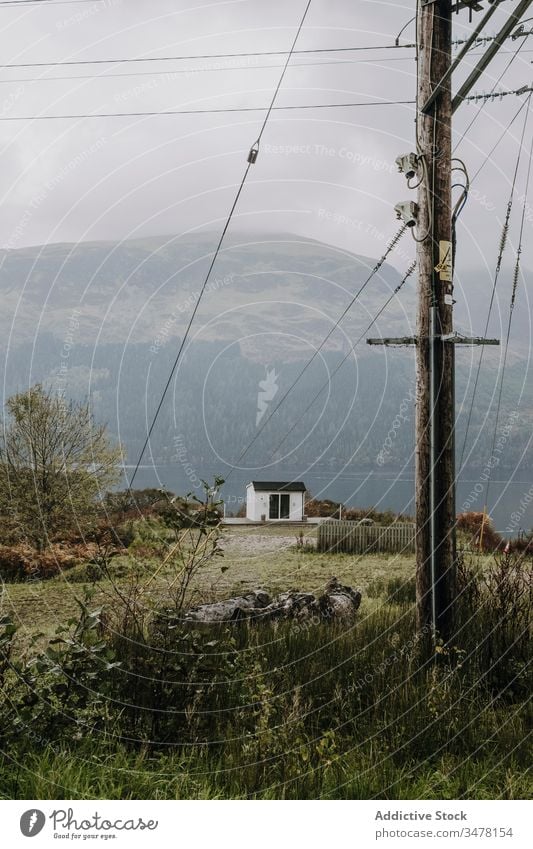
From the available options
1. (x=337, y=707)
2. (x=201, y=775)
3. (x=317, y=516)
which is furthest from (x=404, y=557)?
(x=201, y=775)

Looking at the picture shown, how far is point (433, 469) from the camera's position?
5.16 m

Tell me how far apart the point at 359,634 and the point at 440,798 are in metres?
1.57

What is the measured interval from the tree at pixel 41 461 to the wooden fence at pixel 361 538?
4.44m

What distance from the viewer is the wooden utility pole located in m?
5.21

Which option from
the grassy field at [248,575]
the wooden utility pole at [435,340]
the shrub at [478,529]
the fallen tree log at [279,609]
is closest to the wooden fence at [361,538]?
the grassy field at [248,575]

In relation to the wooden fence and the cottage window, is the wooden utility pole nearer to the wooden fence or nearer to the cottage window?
the wooden fence

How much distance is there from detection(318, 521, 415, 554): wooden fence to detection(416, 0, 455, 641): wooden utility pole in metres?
7.05

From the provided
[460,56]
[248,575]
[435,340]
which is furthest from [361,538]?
[460,56]

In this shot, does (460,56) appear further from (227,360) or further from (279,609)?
(227,360)

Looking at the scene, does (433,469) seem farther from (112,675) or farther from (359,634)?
(112,675)

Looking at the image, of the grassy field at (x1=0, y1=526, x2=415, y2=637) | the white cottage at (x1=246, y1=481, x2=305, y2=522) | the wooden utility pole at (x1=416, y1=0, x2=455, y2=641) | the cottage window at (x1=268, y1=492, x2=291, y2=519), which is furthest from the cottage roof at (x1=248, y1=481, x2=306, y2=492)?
the wooden utility pole at (x1=416, y1=0, x2=455, y2=641)

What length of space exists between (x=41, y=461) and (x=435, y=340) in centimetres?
670

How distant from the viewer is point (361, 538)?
1289 centimetres

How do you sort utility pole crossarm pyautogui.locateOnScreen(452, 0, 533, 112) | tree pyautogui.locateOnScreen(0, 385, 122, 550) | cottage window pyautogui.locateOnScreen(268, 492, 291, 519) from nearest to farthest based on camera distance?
utility pole crossarm pyautogui.locateOnScreen(452, 0, 533, 112)
tree pyautogui.locateOnScreen(0, 385, 122, 550)
cottage window pyautogui.locateOnScreen(268, 492, 291, 519)
